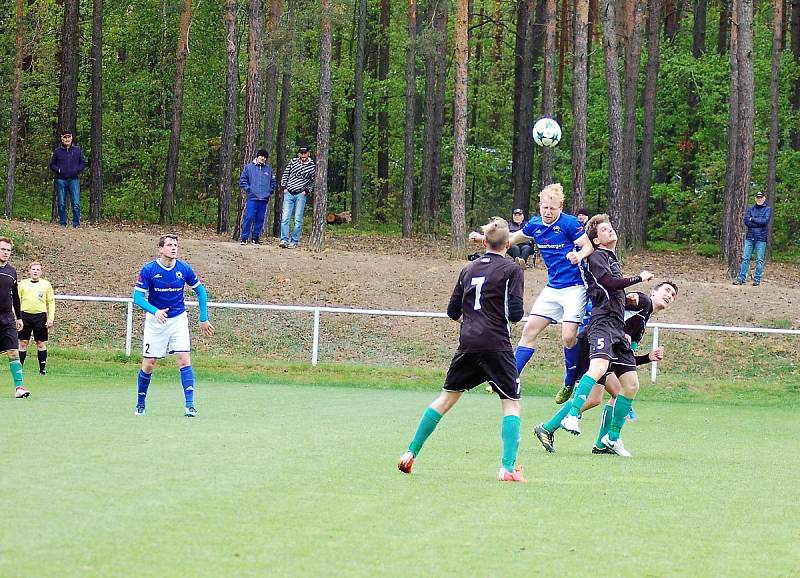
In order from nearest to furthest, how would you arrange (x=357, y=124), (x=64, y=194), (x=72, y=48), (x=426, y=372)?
(x=426, y=372)
(x=64, y=194)
(x=72, y=48)
(x=357, y=124)

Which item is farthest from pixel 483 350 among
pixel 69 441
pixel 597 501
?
pixel 69 441

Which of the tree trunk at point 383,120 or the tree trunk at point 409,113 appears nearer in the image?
the tree trunk at point 409,113

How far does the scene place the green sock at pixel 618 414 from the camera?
11.1 metres

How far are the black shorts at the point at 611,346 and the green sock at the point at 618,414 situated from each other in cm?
23

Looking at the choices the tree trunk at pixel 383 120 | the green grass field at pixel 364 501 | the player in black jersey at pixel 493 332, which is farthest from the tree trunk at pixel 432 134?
the player in black jersey at pixel 493 332

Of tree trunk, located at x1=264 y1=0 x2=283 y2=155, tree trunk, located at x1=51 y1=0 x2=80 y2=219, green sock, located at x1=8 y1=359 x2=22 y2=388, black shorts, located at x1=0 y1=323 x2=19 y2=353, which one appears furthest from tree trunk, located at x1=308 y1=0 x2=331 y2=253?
black shorts, located at x1=0 y1=323 x2=19 y2=353

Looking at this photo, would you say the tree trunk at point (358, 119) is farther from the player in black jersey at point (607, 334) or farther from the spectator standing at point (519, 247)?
the player in black jersey at point (607, 334)

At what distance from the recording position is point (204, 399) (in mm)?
15984

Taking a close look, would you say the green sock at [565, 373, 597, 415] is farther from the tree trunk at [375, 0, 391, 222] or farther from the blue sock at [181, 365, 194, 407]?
the tree trunk at [375, 0, 391, 222]

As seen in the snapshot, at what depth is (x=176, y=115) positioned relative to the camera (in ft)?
136

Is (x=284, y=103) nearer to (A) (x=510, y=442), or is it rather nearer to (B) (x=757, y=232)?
(B) (x=757, y=232)

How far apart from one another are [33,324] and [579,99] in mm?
16714

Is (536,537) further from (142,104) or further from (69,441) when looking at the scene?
(142,104)

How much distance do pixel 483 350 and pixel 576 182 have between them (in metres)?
23.1
